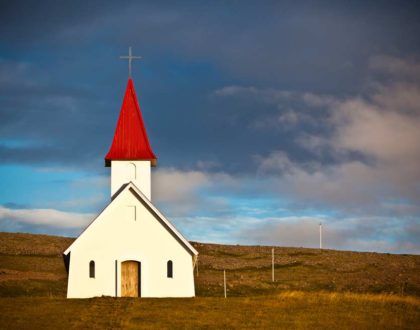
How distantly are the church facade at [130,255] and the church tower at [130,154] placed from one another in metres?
3.52

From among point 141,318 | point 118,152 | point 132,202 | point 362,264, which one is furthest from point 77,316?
point 362,264

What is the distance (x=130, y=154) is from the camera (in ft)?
146

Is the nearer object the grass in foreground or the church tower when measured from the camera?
the grass in foreground

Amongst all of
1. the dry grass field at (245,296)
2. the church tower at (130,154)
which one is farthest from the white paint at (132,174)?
the dry grass field at (245,296)

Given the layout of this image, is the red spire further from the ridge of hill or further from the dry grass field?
the ridge of hill

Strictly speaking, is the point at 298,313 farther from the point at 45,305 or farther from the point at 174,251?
the point at 45,305

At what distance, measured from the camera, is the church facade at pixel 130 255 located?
4075 centimetres

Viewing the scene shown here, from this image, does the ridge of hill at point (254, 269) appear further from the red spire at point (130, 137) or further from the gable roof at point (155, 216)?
the red spire at point (130, 137)

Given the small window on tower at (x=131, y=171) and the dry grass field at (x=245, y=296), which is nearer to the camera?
the dry grass field at (x=245, y=296)

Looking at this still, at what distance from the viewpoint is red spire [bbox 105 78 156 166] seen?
4453cm

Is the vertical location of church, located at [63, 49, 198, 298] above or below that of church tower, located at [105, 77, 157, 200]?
below

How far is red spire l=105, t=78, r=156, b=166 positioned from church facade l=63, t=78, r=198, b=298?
4.09 metres

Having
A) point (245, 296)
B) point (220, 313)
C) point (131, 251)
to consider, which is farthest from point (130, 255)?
point (220, 313)

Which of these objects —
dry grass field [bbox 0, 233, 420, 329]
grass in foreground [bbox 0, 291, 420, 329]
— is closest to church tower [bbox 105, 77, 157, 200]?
dry grass field [bbox 0, 233, 420, 329]
